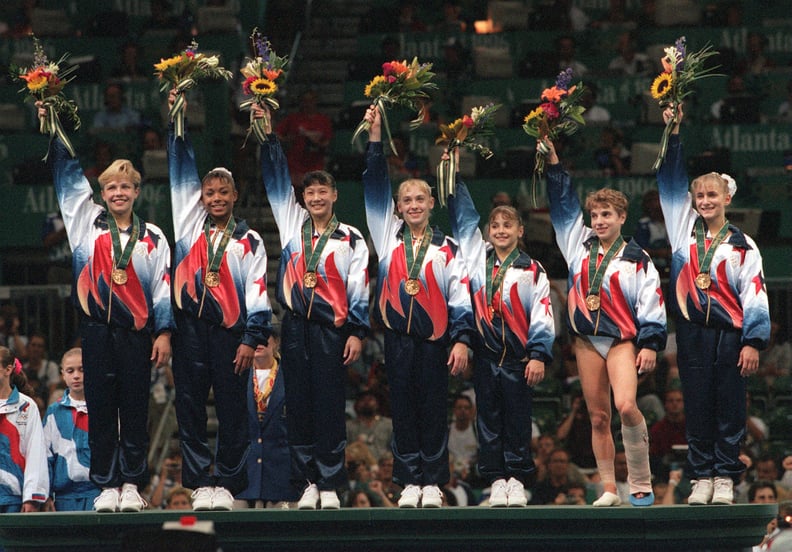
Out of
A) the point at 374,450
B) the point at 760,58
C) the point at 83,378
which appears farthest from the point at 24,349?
the point at 760,58

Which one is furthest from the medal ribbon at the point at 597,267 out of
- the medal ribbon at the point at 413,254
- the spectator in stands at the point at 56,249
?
the spectator in stands at the point at 56,249

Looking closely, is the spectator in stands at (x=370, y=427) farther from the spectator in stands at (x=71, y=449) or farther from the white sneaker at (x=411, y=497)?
the white sneaker at (x=411, y=497)

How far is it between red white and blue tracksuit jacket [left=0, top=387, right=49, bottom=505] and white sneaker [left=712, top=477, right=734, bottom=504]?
4065mm

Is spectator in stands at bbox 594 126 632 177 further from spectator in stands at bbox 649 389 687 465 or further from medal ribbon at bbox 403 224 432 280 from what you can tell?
medal ribbon at bbox 403 224 432 280

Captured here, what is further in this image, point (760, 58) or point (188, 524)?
point (760, 58)

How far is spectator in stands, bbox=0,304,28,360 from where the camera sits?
12.7 m

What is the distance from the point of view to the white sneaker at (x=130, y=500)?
837 cm

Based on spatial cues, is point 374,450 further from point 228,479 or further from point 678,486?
point 228,479

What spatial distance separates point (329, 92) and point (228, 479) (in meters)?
8.76

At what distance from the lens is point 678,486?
1091 centimetres

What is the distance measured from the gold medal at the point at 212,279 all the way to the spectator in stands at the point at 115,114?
6.81 metres

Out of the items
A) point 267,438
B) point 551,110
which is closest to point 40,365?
point 267,438

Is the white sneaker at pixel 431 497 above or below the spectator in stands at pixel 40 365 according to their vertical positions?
below

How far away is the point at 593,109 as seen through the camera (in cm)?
1521
